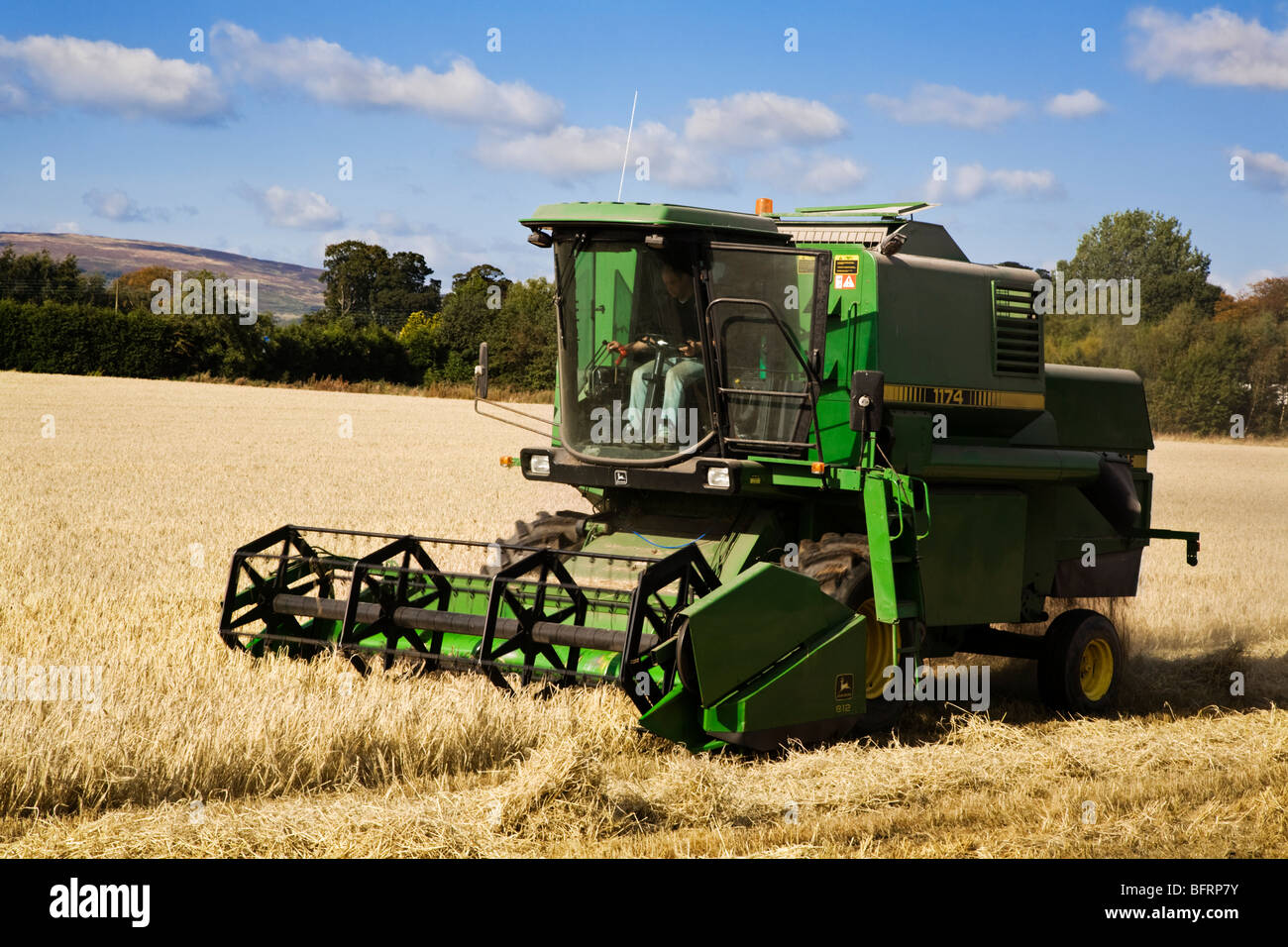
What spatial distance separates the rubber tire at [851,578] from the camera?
623cm

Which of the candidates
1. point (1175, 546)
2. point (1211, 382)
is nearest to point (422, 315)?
point (1211, 382)

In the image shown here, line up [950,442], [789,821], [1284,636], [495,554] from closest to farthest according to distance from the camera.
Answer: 1. [789,821]
2. [950,442]
3. [495,554]
4. [1284,636]

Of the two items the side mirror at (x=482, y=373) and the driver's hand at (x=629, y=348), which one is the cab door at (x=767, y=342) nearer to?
the driver's hand at (x=629, y=348)

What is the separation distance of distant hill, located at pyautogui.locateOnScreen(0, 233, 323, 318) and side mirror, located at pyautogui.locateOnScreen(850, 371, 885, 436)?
A: 319 ft

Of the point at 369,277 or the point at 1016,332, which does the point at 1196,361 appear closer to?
the point at 1016,332

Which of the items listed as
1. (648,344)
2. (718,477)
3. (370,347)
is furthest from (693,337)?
(370,347)

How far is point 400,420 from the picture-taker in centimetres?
3219

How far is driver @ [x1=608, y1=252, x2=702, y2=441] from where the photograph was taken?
6488 millimetres

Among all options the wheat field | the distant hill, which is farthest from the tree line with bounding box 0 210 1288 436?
the distant hill

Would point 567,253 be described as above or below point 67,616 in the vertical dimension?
above

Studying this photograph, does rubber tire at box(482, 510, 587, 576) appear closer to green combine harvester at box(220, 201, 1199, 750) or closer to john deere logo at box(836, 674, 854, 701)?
green combine harvester at box(220, 201, 1199, 750)

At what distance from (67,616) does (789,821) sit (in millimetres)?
4652

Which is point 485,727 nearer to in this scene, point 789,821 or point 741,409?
point 789,821

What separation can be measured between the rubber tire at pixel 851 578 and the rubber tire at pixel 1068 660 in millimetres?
1207
